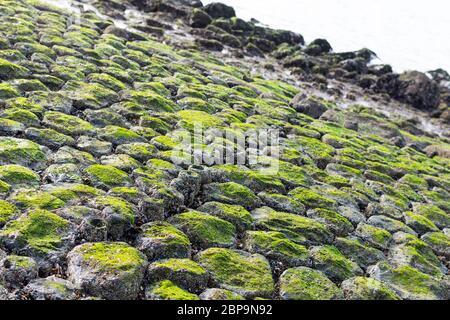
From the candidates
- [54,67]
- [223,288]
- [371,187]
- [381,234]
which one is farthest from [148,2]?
[223,288]

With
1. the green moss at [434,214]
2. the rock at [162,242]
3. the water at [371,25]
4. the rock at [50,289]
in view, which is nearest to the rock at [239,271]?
the rock at [162,242]

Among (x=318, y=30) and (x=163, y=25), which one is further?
(x=318, y=30)

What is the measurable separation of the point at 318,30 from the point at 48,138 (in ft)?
71.3

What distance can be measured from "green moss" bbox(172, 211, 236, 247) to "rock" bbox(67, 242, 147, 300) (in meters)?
0.89

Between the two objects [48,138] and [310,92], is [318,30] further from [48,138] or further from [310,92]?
[48,138]

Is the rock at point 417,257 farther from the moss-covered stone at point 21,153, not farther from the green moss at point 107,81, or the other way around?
the green moss at point 107,81

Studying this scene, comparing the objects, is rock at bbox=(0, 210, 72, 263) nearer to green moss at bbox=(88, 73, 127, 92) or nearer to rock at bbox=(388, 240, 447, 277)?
rock at bbox=(388, 240, 447, 277)

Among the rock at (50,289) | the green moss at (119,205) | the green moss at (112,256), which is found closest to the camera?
the rock at (50,289)

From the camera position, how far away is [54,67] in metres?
10.2

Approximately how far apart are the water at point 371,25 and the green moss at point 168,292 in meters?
20.4

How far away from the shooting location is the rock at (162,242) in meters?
5.45

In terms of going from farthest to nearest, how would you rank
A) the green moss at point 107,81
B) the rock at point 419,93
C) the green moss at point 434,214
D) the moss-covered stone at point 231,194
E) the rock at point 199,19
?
the rock at point 199,19 < the rock at point 419,93 < the green moss at point 107,81 < the green moss at point 434,214 < the moss-covered stone at point 231,194

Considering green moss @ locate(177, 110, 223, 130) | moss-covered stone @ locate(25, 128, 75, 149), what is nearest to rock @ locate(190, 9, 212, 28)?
green moss @ locate(177, 110, 223, 130)

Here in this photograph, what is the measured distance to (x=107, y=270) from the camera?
490 cm
